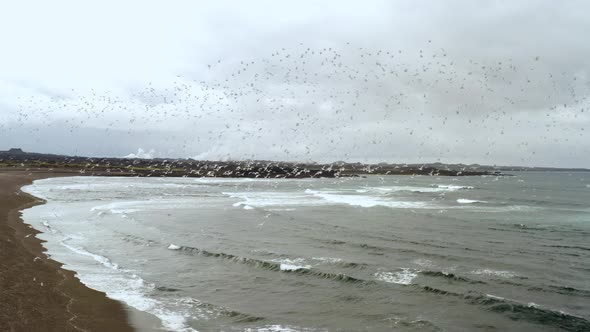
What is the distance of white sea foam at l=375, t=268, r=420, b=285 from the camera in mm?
16500

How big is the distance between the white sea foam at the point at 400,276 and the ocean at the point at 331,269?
5 cm

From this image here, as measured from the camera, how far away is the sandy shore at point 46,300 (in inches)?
429

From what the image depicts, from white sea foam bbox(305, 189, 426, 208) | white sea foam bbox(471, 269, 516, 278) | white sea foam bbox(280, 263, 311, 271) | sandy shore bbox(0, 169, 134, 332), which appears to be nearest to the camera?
sandy shore bbox(0, 169, 134, 332)

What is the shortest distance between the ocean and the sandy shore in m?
0.75

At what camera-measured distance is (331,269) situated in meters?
18.4

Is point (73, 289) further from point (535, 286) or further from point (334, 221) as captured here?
point (334, 221)

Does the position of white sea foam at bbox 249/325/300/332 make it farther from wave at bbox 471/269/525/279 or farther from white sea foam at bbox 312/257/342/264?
wave at bbox 471/269/525/279

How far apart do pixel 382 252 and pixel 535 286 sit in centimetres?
738

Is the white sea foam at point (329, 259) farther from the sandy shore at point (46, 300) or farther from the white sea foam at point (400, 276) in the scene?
the sandy shore at point (46, 300)

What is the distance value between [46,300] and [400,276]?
11970 mm

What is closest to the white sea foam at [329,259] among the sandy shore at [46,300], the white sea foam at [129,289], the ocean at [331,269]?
the ocean at [331,269]

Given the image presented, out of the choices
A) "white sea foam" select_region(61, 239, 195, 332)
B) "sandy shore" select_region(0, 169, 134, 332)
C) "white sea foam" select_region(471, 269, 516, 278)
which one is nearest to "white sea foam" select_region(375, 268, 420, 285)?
"white sea foam" select_region(471, 269, 516, 278)

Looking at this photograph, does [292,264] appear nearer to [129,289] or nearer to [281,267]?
[281,267]

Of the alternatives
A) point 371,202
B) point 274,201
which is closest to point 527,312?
point 371,202
